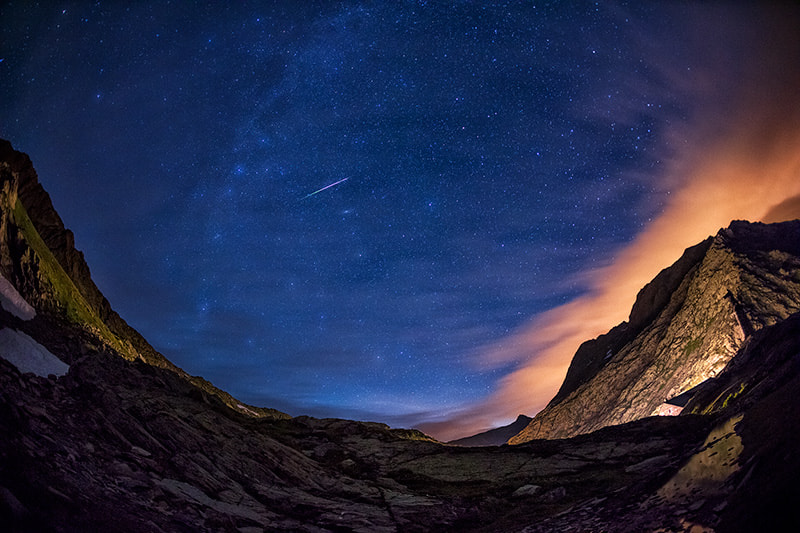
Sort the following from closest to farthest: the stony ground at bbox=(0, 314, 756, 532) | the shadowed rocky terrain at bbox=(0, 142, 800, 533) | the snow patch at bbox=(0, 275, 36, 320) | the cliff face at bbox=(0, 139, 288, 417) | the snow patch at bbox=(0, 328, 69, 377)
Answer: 1. the shadowed rocky terrain at bbox=(0, 142, 800, 533)
2. the stony ground at bbox=(0, 314, 756, 532)
3. the snow patch at bbox=(0, 328, 69, 377)
4. the snow patch at bbox=(0, 275, 36, 320)
5. the cliff face at bbox=(0, 139, 288, 417)

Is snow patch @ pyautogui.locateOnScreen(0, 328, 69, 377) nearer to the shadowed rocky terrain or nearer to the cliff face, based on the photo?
the shadowed rocky terrain

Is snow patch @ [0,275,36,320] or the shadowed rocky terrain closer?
the shadowed rocky terrain

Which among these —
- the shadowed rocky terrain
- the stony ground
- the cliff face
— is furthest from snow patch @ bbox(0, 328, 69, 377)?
the cliff face

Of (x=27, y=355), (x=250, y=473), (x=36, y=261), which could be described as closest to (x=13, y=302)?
(x=27, y=355)

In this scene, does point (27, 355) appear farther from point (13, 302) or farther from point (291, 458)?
point (291, 458)

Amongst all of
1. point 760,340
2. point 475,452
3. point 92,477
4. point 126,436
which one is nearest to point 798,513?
point 92,477

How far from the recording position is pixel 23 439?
39.5 ft

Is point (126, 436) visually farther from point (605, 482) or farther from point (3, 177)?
point (605, 482)

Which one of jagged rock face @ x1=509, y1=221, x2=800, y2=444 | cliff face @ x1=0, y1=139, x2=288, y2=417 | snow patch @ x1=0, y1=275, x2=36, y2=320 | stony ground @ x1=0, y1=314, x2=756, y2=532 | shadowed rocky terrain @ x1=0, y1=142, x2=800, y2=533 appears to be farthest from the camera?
jagged rock face @ x1=509, y1=221, x2=800, y2=444

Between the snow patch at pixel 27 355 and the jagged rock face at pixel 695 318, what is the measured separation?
65.6 meters

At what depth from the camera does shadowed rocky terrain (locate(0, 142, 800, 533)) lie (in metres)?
10.6

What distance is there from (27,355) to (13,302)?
185 inches

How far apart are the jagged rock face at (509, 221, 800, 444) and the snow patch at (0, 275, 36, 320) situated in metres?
68.3

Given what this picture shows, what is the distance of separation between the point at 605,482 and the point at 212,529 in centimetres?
2002
